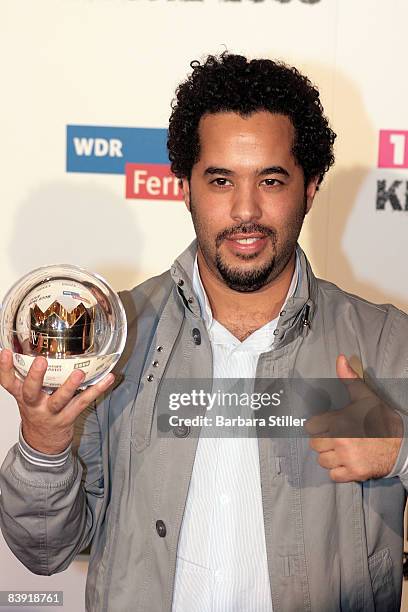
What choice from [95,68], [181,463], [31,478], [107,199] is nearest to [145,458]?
[181,463]

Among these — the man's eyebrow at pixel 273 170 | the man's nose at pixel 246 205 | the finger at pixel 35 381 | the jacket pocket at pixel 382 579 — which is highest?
the man's eyebrow at pixel 273 170

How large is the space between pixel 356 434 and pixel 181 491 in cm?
34

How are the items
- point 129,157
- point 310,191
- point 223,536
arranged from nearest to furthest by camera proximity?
1. point 223,536
2. point 310,191
3. point 129,157

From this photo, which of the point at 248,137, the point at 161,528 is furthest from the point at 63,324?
the point at 248,137

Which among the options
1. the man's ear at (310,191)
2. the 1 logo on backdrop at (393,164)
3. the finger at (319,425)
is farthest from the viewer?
the 1 logo on backdrop at (393,164)

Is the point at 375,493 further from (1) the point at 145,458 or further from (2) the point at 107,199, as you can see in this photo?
(2) the point at 107,199

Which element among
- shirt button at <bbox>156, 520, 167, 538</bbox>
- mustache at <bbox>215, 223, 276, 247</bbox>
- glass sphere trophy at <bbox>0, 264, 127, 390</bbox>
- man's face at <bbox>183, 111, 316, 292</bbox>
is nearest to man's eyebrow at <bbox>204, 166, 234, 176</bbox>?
man's face at <bbox>183, 111, 316, 292</bbox>

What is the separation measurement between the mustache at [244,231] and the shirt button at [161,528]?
517mm

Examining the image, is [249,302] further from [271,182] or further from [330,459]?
[330,459]

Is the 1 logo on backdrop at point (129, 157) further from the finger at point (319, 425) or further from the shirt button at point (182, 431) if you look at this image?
the finger at point (319, 425)

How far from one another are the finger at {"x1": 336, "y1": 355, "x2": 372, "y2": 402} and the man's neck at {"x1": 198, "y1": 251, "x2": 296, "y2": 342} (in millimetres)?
315

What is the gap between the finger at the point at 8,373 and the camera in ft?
4.66

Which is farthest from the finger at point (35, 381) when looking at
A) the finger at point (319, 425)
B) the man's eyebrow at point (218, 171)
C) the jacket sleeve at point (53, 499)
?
the man's eyebrow at point (218, 171)

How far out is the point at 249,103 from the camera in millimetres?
1749
